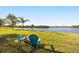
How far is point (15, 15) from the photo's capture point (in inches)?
113

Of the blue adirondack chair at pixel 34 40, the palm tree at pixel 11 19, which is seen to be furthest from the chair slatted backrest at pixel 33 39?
the palm tree at pixel 11 19

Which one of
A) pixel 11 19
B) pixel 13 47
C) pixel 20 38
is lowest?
pixel 13 47

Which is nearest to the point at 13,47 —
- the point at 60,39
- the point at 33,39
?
the point at 33,39

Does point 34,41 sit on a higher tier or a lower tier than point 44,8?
lower

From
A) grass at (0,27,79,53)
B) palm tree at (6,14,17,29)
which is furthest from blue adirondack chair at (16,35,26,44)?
palm tree at (6,14,17,29)

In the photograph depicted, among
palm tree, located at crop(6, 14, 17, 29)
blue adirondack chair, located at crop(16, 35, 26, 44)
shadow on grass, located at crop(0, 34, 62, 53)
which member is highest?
palm tree, located at crop(6, 14, 17, 29)

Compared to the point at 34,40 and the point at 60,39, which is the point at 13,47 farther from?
the point at 60,39

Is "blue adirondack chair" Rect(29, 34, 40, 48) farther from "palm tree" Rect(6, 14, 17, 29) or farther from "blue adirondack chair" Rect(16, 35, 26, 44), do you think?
"palm tree" Rect(6, 14, 17, 29)

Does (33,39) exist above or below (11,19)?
below

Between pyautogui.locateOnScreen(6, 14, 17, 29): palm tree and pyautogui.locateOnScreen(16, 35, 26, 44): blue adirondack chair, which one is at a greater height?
pyautogui.locateOnScreen(6, 14, 17, 29): palm tree

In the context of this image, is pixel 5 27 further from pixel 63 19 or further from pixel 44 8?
pixel 63 19
